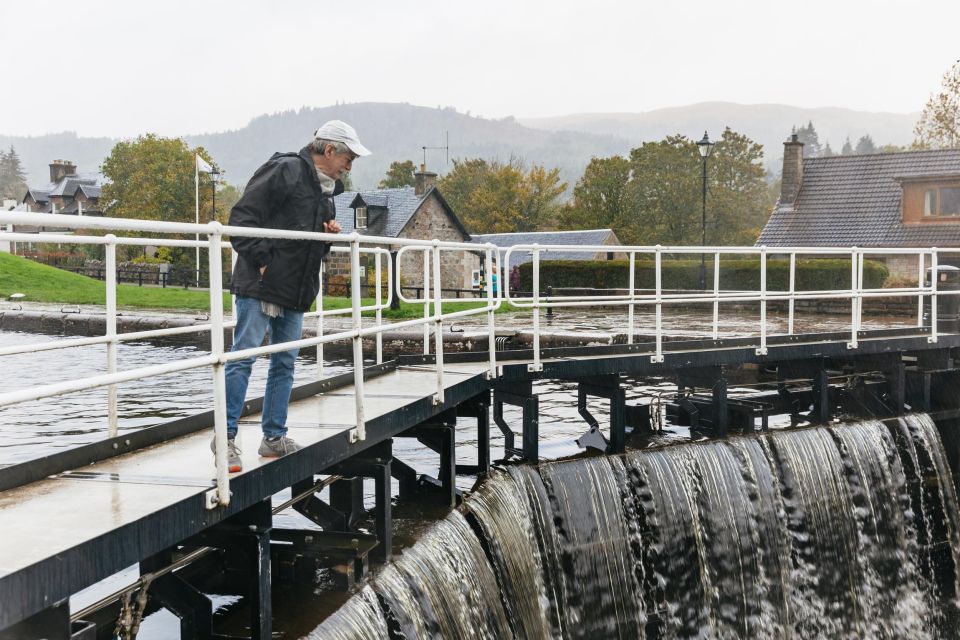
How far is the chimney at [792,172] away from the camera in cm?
4038

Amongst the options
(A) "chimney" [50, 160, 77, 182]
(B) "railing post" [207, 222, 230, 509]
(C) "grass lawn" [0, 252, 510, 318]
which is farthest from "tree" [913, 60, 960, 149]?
(A) "chimney" [50, 160, 77, 182]

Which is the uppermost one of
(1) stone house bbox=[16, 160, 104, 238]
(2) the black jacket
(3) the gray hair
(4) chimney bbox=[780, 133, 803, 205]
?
(1) stone house bbox=[16, 160, 104, 238]

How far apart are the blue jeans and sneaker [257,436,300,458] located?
29 millimetres

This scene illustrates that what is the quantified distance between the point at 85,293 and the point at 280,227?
110 ft

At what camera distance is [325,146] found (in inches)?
192

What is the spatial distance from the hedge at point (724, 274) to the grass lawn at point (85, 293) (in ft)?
18.0

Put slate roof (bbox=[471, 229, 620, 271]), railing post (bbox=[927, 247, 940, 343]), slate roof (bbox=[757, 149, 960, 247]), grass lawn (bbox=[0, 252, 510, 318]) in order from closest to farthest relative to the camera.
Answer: railing post (bbox=[927, 247, 940, 343]), grass lawn (bbox=[0, 252, 510, 318]), slate roof (bbox=[757, 149, 960, 247]), slate roof (bbox=[471, 229, 620, 271])

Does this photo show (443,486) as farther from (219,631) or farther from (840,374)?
(840,374)

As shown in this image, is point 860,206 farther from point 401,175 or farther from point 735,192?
point 401,175

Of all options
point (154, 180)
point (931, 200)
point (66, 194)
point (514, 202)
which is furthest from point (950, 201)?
point (66, 194)

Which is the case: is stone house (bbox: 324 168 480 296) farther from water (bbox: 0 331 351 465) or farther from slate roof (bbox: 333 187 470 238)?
water (bbox: 0 331 351 465)

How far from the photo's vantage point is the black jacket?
469 centimetres

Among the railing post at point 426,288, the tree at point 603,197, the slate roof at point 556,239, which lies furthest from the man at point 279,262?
the tree at point 603,197

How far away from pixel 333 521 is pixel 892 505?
724 cm
